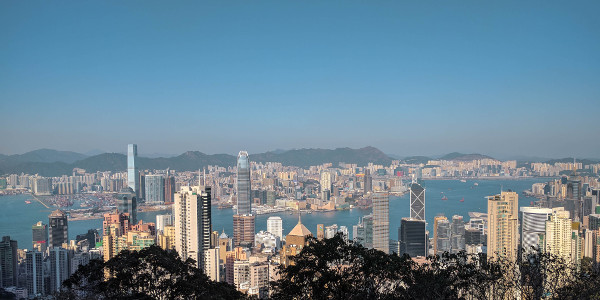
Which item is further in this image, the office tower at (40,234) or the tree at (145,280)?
the office tower at (40,234)

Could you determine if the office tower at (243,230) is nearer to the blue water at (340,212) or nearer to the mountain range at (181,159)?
the blue water at (340,212)

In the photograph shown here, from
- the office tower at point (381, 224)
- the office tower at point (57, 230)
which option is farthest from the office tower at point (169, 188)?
the office tower at point (381, 224)

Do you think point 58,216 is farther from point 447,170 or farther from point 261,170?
point 447,170

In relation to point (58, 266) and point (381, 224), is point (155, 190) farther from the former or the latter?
point (58, 266)

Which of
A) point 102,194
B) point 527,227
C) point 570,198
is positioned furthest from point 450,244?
point 102,194

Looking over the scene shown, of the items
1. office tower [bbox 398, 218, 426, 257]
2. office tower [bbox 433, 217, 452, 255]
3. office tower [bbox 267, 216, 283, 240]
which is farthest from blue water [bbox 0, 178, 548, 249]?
office tower [bbox 433, 217, 452, 255]

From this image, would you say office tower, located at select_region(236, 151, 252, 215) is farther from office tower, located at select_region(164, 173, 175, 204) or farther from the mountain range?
office tower, located at select_region(164, 173, 175, 204)

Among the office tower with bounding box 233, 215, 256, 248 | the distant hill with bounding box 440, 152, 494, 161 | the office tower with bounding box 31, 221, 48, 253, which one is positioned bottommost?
the office tower with bounding box 233, 215, 256, 248
